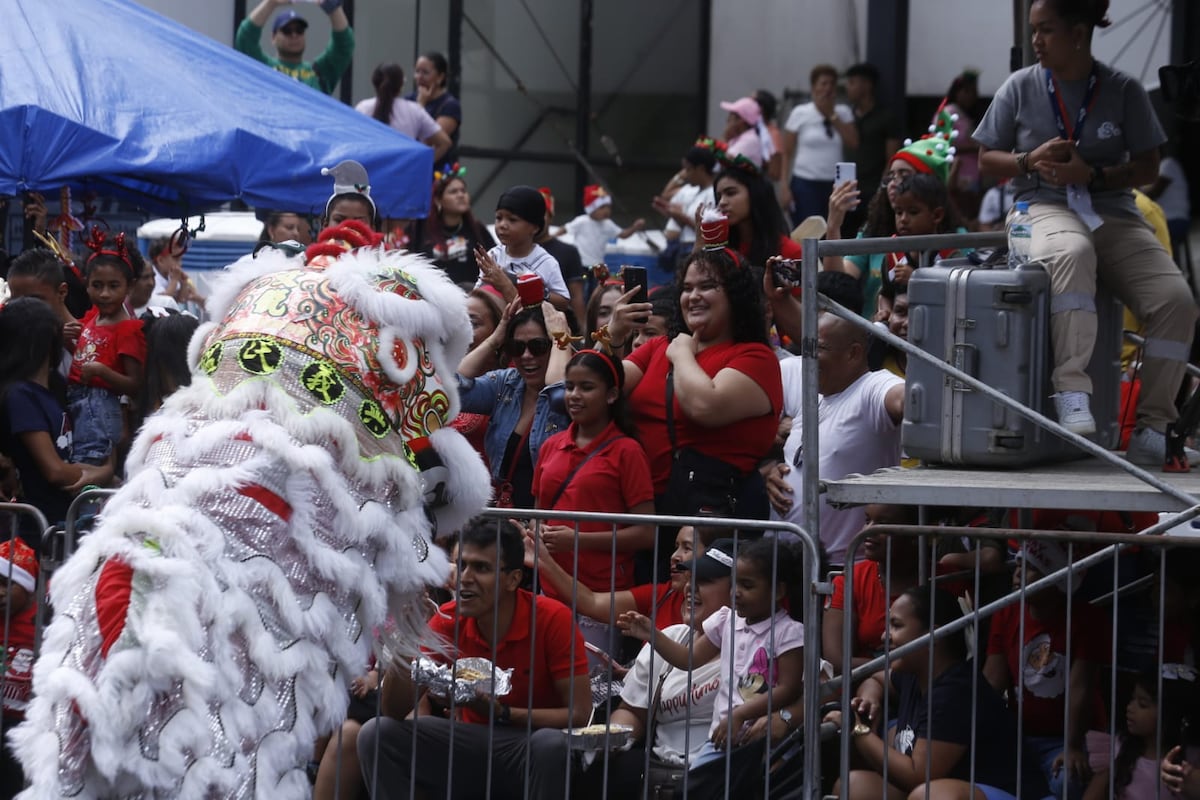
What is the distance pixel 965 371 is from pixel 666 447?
4.43 feet

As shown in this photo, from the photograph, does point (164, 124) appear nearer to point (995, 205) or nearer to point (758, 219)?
point (758, 219)

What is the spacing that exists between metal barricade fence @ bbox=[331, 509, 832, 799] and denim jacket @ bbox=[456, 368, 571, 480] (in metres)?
0.98

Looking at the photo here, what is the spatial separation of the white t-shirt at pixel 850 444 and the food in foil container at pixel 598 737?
1108mm

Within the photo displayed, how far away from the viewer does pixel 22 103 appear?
7.63 metres

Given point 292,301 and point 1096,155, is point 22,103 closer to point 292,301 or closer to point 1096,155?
point 292,301

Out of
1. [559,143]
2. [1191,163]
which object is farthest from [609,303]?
[559,143]

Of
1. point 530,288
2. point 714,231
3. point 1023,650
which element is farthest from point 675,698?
point 714,231

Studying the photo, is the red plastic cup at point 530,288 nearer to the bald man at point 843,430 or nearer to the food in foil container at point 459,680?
the bald man at point 843,430

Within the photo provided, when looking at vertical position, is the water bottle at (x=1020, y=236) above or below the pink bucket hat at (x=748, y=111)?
below

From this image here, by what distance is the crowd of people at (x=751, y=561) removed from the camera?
5.14 m

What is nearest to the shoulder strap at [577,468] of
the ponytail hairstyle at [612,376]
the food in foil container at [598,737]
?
the ponytail hairstyle at [612,376]

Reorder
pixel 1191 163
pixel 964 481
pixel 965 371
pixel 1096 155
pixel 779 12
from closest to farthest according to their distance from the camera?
pixel 964 481
pixel 965 371
pixel 1096 155
pixel 1191 163
pixel 779 12

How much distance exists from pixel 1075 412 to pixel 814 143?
854 centimetres

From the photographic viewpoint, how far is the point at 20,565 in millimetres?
5746
